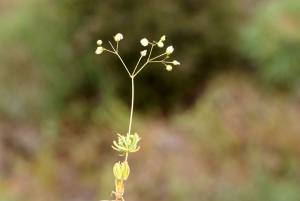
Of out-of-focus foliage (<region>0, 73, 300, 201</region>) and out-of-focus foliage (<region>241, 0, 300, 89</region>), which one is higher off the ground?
out-of-focus foliage (<region>241, 0, 300, 89</region>)

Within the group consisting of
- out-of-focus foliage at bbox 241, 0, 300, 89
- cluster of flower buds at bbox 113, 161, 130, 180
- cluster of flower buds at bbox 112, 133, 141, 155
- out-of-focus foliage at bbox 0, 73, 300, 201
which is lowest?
cluster of flower buds at bbox 113, 161, 130, 180

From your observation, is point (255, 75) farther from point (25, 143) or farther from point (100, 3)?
point (25, 143)

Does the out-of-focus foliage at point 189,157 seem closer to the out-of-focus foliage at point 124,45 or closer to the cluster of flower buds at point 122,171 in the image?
the out-of-focus foliage at point 124,45

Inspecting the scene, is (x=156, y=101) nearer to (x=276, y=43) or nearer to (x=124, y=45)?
(x=124, y=45)

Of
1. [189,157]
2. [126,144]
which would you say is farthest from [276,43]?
[126,144]

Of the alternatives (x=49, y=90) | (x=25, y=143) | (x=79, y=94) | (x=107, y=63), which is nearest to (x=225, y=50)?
(x=107, y=63)

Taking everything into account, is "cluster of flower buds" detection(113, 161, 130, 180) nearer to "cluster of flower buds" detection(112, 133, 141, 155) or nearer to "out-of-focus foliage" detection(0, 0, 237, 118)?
"cluster of flower buds" detection(112, 133, 141, 155)

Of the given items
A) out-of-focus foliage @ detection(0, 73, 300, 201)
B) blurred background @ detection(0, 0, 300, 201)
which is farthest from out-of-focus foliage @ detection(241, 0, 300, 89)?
out-of-focus foliage @ detection(0, 73, 300, 201)
